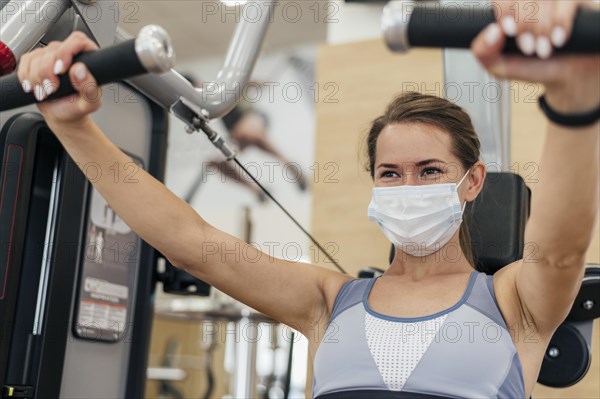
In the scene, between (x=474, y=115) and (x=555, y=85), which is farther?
(x=474, y=115)

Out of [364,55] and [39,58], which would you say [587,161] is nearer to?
[39,58]

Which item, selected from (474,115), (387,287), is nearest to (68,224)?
(387,287)

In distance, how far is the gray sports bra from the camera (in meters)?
1.09

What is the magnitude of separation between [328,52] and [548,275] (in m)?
1.50

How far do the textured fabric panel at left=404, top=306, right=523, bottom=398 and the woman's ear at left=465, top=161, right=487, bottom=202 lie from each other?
0.24m

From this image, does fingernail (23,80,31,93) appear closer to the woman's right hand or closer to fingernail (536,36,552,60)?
the woman's right hand

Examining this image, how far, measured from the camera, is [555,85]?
0.72m

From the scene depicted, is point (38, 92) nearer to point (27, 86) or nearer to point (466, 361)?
point (27, 86)

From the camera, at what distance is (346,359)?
3.80 feet

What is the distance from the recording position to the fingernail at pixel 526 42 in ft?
2.16

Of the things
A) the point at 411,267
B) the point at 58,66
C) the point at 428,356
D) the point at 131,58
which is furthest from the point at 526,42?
the point at 411,267

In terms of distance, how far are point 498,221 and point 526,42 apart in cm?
82

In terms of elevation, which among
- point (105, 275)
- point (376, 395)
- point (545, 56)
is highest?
point (545, 56)

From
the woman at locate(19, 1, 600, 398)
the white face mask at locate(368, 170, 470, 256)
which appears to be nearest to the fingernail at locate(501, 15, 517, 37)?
the woman at locate(19, 1, 600, 398)
